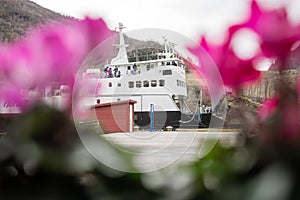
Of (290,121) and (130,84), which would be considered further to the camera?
(130,84)

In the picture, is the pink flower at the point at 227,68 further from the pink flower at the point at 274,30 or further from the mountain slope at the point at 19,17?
the mountain slope at the point at 19,17

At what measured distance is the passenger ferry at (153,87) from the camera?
322 millimetres

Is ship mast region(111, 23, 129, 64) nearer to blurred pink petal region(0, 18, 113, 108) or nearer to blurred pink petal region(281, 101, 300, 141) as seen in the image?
blurred pink petal region(0, 18, 113, 108)

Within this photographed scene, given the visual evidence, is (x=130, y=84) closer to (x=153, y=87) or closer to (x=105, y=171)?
(x=153, y=87)

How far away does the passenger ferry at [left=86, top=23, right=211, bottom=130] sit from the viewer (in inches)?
12.7

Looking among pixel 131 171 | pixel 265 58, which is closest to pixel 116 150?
pixel 131 171

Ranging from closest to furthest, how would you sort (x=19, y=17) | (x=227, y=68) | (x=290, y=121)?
(x=290, y=121) < (x=227, y=68) < (x=19, y=17)

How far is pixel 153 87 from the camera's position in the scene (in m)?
0.35

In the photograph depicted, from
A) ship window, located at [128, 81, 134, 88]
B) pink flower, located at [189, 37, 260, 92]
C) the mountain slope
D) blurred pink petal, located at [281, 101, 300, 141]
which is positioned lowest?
blurred pink petal, located at [281, 101, 300, 141]

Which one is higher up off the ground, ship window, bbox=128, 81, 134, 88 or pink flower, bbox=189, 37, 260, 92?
pink flower, bbox=189, 37, 260, 92

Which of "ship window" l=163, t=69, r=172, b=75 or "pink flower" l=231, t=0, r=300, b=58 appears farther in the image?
"ship window" l=163, t=69, r=172, b=75

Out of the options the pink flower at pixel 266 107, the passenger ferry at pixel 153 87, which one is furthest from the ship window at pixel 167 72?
the pink flower at pixel 266 107

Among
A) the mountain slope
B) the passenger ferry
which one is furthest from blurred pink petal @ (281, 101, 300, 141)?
the mountain slope

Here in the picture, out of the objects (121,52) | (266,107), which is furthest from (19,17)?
(266,107)
